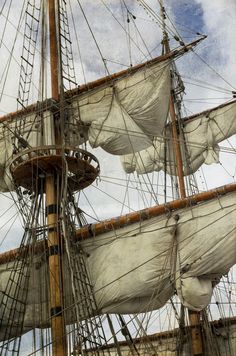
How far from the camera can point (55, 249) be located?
14594 mm

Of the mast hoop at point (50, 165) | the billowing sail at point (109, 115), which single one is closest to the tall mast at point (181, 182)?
the billowing sail at point (109, 115)

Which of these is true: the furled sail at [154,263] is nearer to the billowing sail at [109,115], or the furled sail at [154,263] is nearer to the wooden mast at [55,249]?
the wooden mast at [55,249]

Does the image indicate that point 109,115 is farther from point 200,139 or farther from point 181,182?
point 200,139

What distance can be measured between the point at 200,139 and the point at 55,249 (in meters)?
12.8

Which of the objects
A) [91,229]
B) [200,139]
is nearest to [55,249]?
[91,229]

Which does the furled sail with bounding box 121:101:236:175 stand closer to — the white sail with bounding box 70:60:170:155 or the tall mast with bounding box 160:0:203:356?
the tall mast with bounding box 160:0:203:356

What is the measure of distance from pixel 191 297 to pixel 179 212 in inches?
102

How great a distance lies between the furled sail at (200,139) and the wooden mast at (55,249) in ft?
25.7

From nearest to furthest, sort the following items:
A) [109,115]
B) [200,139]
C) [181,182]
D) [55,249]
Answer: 1. [55,249]
2. [109,115]
3. [181,182]
4. [200,139]

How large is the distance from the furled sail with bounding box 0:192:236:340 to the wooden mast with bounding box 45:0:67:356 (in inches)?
24.4

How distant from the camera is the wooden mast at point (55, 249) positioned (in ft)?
44.1

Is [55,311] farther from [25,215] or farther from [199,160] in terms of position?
[199,160]

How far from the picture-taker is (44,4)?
61.6ft

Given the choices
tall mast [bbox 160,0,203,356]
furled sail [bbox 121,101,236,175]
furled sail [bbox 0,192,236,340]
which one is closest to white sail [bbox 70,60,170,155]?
tall mast [bbox 160,0,203,356]
